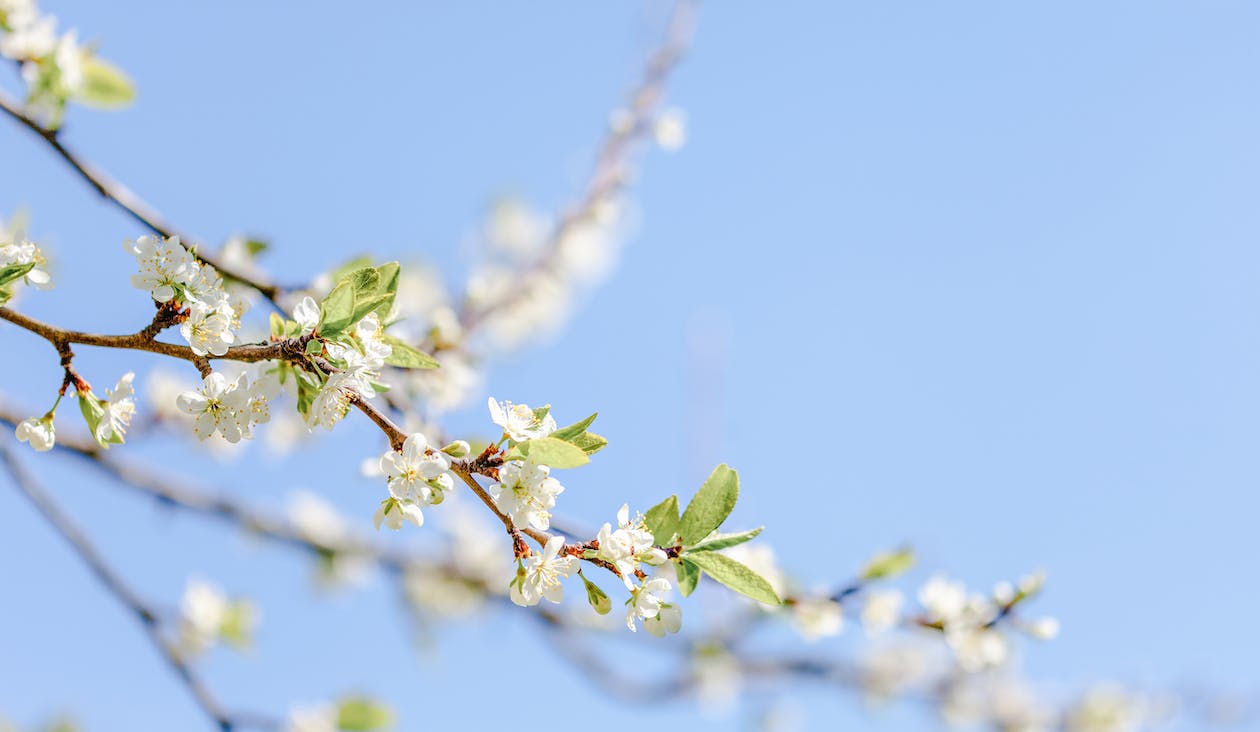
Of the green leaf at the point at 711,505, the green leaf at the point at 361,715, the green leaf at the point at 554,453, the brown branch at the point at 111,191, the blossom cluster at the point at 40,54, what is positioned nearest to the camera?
the green leaf at the point at 554,453

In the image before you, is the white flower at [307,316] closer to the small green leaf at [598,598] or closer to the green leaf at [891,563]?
the small green leaf at [598,598]

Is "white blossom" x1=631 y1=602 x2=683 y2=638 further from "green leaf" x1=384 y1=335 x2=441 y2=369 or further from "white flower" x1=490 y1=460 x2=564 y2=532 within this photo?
"green leaf" x1=384 y1=335 x2=441 y2=369

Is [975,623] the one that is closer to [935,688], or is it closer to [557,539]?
[557,539]

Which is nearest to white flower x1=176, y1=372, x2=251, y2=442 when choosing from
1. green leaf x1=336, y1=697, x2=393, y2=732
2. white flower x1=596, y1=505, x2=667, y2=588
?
white flower x1=596, y1=505, x2=667, y2=588

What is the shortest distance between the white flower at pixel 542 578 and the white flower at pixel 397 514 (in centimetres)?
14

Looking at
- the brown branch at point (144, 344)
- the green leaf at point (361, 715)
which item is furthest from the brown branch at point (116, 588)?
the brown branch at point (144, 344)

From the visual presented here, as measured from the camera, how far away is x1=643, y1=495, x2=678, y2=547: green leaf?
1.16 m

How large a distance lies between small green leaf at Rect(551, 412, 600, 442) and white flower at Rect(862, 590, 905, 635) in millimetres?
1177

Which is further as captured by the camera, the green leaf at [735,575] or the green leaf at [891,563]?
the green leaf at [891,563]

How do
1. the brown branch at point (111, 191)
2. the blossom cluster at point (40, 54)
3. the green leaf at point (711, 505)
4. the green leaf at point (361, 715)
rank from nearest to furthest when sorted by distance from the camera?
1. the green leaf at point (711, 505)
2. the brown branch at point (111, 191)
3. the blossom cluster at point (40, 54)
4. the green leaf at point (361, 715)

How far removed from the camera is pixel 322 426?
3.68 feet

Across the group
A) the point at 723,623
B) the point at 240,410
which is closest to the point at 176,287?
the point at 240,410

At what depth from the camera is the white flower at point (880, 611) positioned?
2023 millimetres

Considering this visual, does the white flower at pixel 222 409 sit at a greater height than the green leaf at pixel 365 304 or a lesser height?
lesser
